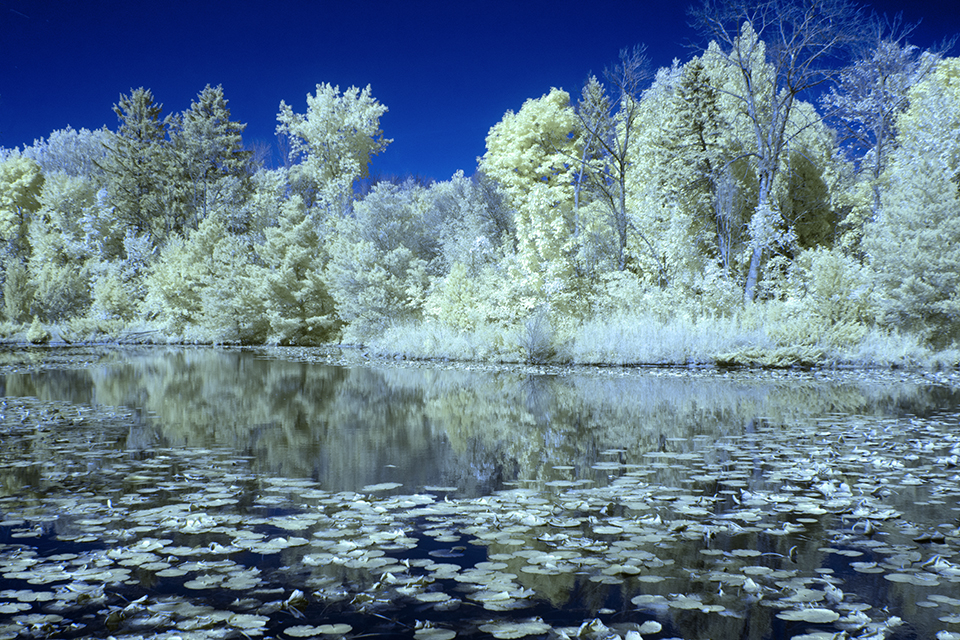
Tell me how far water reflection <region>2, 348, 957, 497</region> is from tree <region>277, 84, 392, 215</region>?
95.7 feet

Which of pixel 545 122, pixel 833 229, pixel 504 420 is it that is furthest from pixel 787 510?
pixel 545 122

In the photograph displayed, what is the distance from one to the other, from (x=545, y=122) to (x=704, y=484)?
31241 mm

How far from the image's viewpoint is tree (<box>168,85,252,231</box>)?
43.2 m

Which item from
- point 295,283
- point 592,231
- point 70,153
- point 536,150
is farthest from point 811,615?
point 70,153

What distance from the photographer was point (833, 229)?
2947 centimetres

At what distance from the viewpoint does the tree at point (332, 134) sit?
1694 inches

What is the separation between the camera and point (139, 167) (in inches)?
1805

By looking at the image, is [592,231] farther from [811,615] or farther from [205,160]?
[205,160]

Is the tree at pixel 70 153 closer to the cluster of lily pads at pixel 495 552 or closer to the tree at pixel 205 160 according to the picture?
the tree at pixel 205 160

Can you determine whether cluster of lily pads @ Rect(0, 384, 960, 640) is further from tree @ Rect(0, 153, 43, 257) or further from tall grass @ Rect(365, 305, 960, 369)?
tree @ Rect(0, 153, 43, 257)

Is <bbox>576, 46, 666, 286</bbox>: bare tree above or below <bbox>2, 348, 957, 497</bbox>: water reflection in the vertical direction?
above

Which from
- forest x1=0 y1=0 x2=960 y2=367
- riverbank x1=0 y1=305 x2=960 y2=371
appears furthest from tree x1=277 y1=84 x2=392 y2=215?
riverbank x1=0 y1=305 x2=960 y2=371

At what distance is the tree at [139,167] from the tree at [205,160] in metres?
1.15

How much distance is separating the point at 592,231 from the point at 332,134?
22964mm
